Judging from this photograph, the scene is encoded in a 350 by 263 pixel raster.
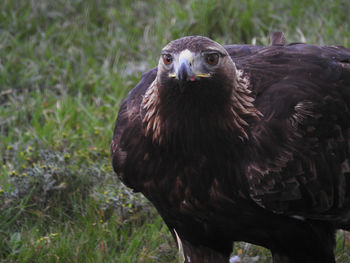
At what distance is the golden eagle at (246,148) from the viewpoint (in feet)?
13.8

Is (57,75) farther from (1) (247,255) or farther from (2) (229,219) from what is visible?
(2) (229,219)

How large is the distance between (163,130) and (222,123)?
356 millimetres

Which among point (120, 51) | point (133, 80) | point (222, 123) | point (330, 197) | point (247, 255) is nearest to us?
point (222, 123)

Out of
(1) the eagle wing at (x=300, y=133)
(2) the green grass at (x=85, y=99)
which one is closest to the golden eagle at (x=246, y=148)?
(1) the eagle wing at (x=300, y=133)

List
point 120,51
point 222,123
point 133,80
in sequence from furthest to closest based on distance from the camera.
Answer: point 120,51 → point 133,80 → point 222,123

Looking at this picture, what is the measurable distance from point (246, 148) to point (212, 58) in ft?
2.03

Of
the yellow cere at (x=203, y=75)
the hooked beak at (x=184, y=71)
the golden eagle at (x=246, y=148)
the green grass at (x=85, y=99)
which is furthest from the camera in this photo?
the green grass at (x=85, y=99)

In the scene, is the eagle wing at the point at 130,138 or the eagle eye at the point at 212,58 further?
the eagle wing at the point at 130,138

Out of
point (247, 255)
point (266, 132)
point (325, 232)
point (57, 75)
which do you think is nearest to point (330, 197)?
point (325, 232)

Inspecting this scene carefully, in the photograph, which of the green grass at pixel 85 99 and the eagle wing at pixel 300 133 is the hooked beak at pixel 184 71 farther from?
the green grass at pixel 85 99

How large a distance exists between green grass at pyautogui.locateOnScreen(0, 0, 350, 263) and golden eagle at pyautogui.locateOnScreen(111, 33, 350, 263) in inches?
36.6

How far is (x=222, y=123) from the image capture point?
14.0 ft

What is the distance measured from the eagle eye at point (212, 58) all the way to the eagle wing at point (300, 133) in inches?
19.2

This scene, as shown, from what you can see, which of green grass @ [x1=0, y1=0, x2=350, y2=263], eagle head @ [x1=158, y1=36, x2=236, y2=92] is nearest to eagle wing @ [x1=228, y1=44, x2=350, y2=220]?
eagle head @ [x1=158, y1=36, x2=236, y2=92]
